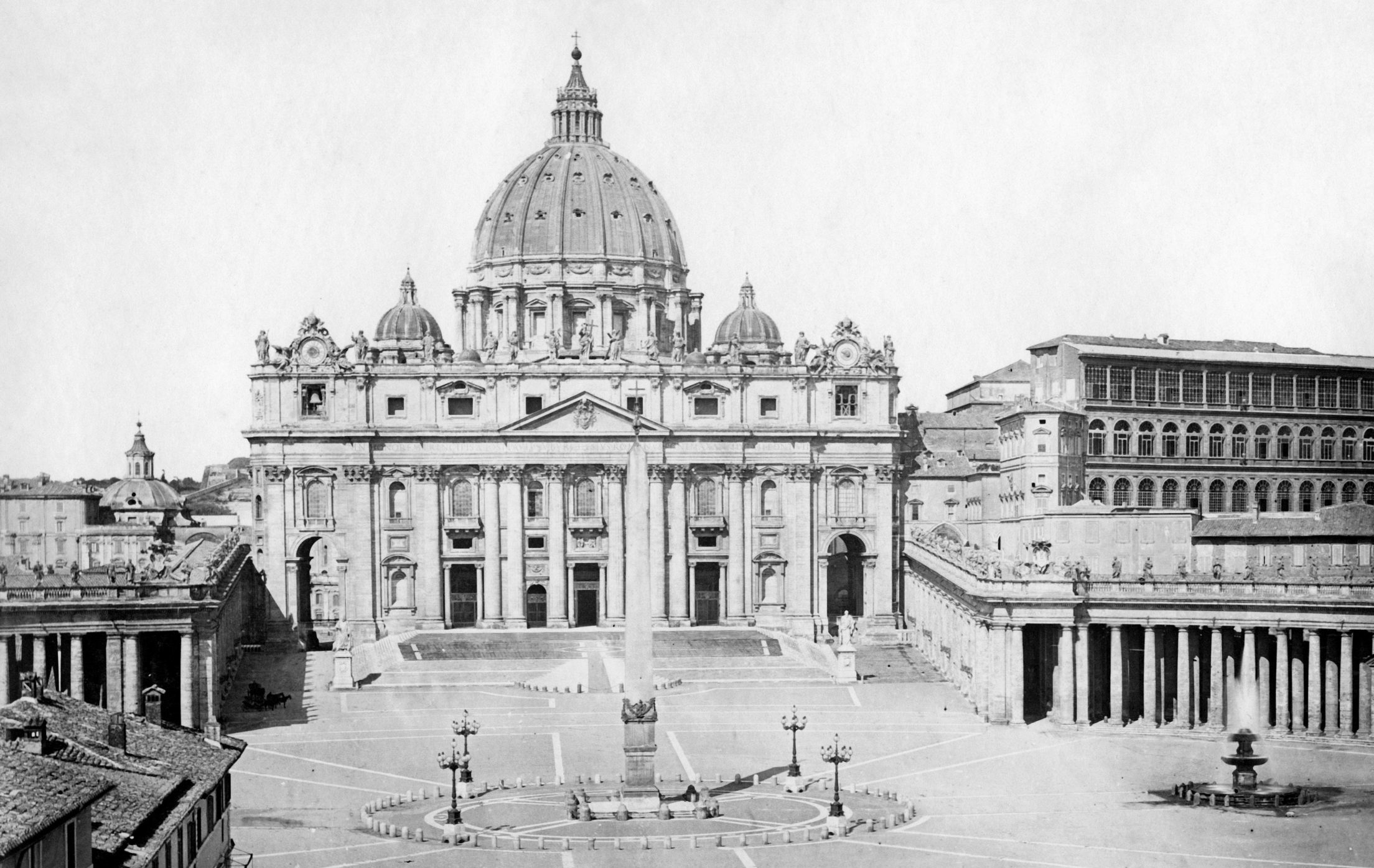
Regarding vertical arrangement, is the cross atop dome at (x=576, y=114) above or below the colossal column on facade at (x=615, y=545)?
above

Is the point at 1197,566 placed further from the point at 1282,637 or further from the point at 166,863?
the point at 166,863

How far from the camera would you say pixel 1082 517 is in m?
106

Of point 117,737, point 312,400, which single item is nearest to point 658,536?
point 312,400

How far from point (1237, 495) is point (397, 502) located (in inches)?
2066

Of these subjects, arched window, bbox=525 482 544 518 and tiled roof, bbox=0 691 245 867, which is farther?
arched window, bbox=525 482 544 518

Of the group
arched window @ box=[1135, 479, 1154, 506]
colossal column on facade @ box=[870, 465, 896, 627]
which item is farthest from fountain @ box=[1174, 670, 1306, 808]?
arched window @ box=[1135, 479, 1154, 506]

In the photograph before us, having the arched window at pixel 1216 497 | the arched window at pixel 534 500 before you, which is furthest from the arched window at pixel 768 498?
the arched window at pixel 1216 497

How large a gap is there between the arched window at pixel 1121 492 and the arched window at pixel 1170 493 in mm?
2142

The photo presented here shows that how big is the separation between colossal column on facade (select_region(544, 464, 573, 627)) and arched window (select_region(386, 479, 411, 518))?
8454 millimetres

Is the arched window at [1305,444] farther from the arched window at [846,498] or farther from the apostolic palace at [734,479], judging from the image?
the arched window at [846,498]

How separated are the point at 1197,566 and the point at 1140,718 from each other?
1438 centimetres

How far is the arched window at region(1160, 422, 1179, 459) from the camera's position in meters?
123

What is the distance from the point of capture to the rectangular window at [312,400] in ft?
385

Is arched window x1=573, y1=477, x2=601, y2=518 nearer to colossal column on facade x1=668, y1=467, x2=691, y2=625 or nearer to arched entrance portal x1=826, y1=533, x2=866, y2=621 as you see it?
colossal column on facade x1=668, y1=467, x2=691, y2=625
